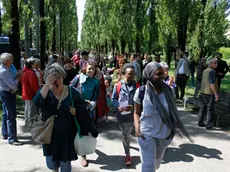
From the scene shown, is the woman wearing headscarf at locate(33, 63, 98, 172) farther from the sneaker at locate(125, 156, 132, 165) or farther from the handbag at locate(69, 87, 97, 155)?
the sneaker at locate(125, 156, 132, 165)

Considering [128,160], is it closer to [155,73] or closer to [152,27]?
[155,73]

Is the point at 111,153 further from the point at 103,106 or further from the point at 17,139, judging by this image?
the point at 17,139

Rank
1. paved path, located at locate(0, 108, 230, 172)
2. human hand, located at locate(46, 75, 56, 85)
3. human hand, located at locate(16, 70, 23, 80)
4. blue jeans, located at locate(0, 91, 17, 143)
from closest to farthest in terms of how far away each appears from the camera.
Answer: human hand, located at locate(46, 75, 56, 85), paved path, located at locate(0, 108, 230, 172), blue jeans, located at locate(0, 91, 17, 143), human hand, located at locate(16, 70, 23, 80)

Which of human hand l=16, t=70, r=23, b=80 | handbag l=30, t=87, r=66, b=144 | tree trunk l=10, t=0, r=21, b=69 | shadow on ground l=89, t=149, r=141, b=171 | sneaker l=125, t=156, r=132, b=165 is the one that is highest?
tree trunk l=10, t=0, r=21, b=69

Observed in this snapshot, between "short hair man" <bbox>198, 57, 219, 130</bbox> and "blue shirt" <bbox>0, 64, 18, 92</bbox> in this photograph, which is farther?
"short hair man" <bbox>198, 57, 219, 130</bbox>

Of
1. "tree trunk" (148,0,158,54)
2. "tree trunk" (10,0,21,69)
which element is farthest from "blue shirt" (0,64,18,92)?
"tree trunk" (148,0,158,54)

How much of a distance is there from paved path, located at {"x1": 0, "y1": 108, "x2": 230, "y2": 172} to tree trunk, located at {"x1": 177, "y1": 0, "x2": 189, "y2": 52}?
9.41m

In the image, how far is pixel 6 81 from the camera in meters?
5.20

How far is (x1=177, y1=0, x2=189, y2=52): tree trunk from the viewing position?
1480cm

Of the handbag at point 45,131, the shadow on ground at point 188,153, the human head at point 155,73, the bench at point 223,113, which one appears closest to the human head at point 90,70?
the handbag at point 45,131

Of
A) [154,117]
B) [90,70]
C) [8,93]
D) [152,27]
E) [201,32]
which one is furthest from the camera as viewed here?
[152,27]

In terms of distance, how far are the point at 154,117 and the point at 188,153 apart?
237 centimetres

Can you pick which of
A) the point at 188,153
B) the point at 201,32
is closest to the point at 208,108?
the point at 188,153

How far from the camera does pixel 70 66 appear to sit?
7246 millimetres
